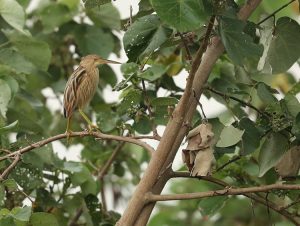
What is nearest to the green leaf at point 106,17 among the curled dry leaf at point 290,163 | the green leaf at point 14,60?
the green leaf at point 14,60

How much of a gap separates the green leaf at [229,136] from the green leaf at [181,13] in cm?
33

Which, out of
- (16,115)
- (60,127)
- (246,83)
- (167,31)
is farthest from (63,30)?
(167,31)

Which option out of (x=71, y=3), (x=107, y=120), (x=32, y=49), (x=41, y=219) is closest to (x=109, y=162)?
(x=107, y=120)

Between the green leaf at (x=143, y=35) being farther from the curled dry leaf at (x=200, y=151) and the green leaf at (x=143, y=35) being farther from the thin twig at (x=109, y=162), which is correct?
the thin twig at (x=109, y=162)

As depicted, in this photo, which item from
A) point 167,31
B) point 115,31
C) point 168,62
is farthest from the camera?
point 115,31

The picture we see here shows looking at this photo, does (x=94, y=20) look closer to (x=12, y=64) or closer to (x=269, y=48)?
(x=12, y=64)

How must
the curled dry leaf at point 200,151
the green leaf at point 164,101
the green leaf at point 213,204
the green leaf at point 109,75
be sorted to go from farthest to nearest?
the green leaf at point 109,75
the green leaf at point 213,204
the green leaf at point 164,101
the curled dry leaf at point 200,151

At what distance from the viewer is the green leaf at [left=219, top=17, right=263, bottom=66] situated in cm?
140

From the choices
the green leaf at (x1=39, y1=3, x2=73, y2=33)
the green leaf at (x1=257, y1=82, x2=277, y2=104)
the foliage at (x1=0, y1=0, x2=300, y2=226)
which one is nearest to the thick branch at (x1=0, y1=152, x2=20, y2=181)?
the foliage at (x1=0, y1=0, x2=300, y2=226)

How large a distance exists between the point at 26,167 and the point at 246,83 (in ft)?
1.96

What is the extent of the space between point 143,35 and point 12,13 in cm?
62

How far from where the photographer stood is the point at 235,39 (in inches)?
55.6

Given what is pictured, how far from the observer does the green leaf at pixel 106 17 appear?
2.66m

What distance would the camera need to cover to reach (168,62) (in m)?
2.49
